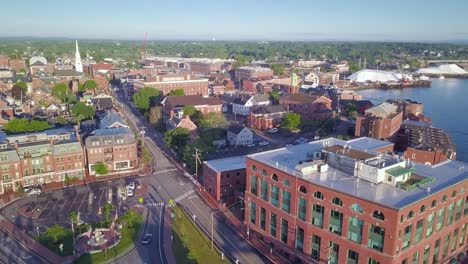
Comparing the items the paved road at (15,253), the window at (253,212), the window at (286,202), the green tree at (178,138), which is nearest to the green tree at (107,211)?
the paved road at (15,253)

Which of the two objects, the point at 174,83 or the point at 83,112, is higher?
the point at 174,83

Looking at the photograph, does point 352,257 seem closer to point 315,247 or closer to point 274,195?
point 315,247

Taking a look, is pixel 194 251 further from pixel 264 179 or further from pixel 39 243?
pixel 39 243

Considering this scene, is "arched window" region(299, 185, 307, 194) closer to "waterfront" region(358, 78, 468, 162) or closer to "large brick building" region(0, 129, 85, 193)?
"large brick building" region(0, 129, 85, 193)

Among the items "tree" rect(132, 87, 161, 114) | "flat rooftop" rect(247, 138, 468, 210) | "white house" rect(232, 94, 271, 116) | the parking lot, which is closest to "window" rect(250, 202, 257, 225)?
"flat rooftop" rect(247, 138, 468, 210)

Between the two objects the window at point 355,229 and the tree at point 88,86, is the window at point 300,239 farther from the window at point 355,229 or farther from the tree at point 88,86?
the tree at point 88,86

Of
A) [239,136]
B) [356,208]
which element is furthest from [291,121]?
[356,208]
